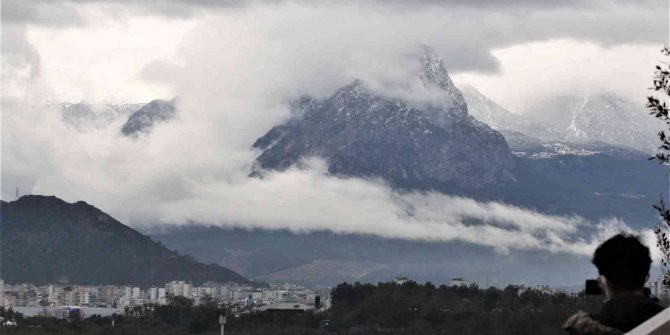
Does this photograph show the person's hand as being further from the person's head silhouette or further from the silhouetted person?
the person's head silhouette

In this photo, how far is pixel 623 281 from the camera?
1233cm

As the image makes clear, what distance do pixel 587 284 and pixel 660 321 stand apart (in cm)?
85

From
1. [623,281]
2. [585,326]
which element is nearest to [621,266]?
[623,281]

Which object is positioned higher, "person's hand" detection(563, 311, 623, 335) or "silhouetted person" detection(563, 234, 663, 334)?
"silhouetted person" detection(563, 234, 663, 334)

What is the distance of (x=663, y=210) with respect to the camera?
21.4m

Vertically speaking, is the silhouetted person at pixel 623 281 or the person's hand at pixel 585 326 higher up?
the silhouetted person at pixel 623 281

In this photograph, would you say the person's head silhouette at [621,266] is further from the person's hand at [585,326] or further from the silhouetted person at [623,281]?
the person's hand at [585,326]

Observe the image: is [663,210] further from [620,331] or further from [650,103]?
[620,331]

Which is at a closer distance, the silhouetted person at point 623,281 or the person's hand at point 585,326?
the person's hand at point 585,326

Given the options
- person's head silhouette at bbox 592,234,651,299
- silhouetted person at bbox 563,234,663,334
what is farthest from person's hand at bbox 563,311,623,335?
person's head silhouette at bbox 592,234,651,299

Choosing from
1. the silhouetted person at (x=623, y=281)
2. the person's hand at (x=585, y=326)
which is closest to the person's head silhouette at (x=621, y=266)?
the silhouetted person at (x=623, y=281)

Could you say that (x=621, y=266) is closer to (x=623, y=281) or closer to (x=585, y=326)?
(x=623, y=281)

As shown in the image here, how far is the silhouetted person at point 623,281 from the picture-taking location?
12.3 meters

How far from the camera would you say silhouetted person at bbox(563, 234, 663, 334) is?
12.3 metres
